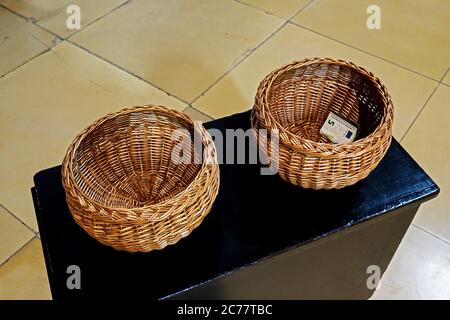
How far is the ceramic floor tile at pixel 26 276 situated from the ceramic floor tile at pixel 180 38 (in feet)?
2.42

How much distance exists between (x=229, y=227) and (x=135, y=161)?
248mm

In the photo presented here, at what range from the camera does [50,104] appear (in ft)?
5.71

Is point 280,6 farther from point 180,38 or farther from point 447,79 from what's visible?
point 447,79

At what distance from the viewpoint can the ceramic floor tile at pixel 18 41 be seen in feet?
6.24

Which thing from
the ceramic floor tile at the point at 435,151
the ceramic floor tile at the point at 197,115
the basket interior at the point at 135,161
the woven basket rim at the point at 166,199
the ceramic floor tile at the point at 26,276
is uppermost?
the woven basket rim at the point at 166,199

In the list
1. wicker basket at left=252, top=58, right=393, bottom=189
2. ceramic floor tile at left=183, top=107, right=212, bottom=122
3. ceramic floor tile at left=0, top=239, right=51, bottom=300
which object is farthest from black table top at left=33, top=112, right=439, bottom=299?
ceramic floor tile at left=183, top=107, right=212, bottom=122

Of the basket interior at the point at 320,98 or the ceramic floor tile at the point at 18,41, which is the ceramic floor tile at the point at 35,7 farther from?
the basket interior at the point at 320,98

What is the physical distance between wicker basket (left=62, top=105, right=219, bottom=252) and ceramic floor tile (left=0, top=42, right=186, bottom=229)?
588 millimetres

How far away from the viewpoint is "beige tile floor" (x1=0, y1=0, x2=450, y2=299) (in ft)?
4.55

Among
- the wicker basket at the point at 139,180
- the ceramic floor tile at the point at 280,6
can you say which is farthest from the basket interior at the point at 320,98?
the ceramic floor tile at the point at 280,6

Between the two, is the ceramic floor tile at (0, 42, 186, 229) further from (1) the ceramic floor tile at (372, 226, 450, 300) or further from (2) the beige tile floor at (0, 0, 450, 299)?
(1) the ceramic floor tile at (372, 226, 450, 300)

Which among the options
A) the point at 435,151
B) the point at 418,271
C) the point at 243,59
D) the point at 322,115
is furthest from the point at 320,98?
the point at 243,59

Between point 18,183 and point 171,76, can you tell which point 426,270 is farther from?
point 18,183

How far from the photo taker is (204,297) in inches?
35.4
